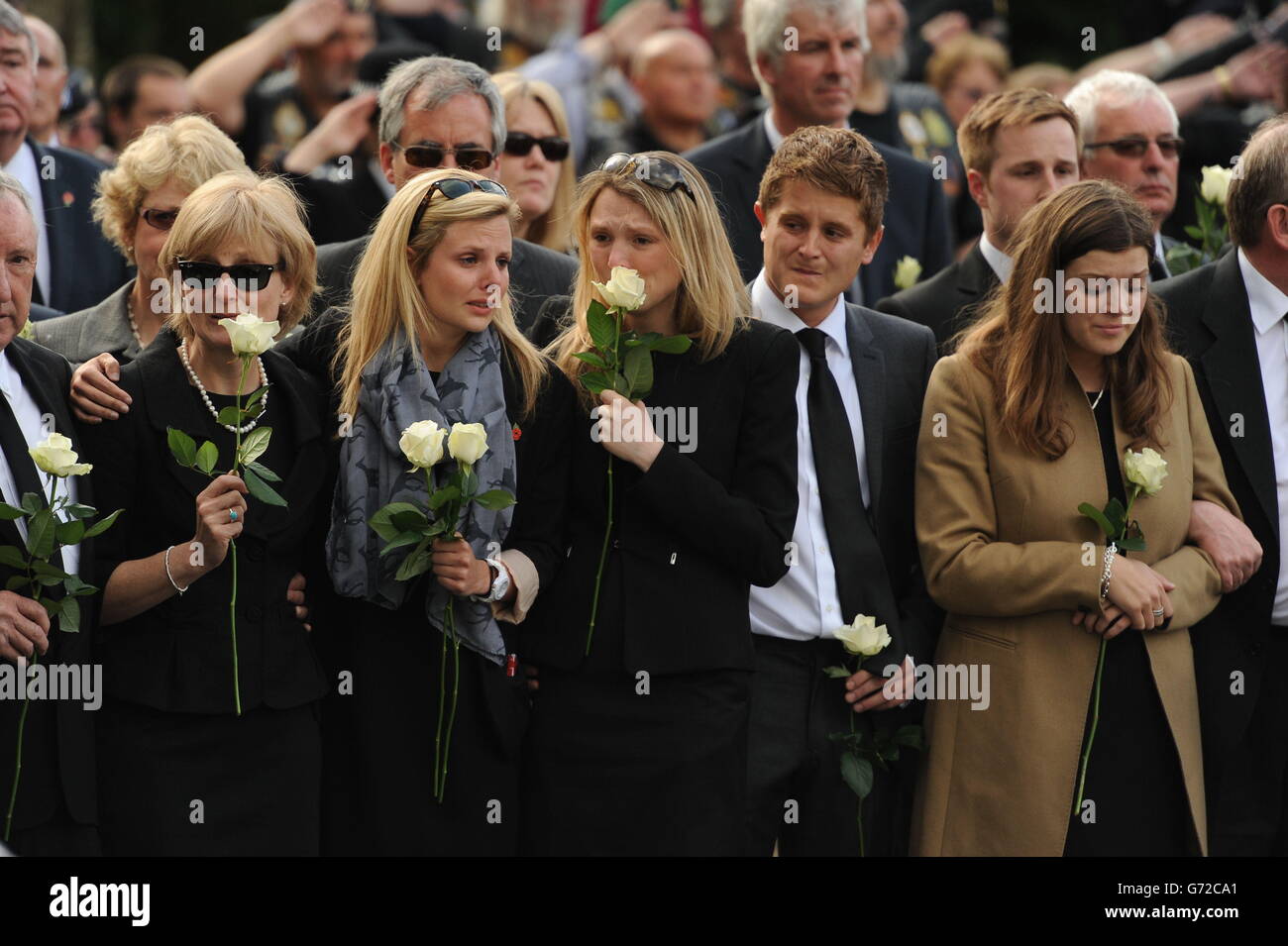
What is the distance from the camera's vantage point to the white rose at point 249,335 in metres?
4.38

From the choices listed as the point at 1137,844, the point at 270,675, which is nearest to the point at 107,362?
the point at 270,675

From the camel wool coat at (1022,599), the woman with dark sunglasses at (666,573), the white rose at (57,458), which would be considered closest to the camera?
the white rose at (57,458)

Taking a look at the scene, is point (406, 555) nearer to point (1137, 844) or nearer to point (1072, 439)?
point (1072, 439)

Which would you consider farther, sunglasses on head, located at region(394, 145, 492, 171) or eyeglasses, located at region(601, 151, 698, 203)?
sunglasses on head, located at region(394, 145, 492, 171)

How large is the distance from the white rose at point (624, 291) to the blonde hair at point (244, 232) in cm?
85

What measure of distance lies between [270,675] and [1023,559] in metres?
2.14

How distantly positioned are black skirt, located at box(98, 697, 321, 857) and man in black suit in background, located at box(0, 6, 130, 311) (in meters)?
2.40

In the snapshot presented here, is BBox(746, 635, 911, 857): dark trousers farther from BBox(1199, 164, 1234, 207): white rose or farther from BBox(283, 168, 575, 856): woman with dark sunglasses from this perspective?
BBox(1199, 164, 1234, 207): white rose

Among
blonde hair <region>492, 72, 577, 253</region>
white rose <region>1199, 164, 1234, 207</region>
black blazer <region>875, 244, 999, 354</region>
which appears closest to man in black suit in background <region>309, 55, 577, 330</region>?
blonde hair <region>492, 72, 577, 253</region>

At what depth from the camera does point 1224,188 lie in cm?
651

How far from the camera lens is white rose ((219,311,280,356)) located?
4.38m

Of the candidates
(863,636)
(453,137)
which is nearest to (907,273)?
(453,137)

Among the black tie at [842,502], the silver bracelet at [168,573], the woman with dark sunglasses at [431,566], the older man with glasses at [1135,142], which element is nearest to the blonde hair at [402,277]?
the woman with dark sunglasses at [431,566]

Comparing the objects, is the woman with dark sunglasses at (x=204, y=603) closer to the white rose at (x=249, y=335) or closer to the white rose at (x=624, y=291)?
the white rose at (x=249, y=335)
